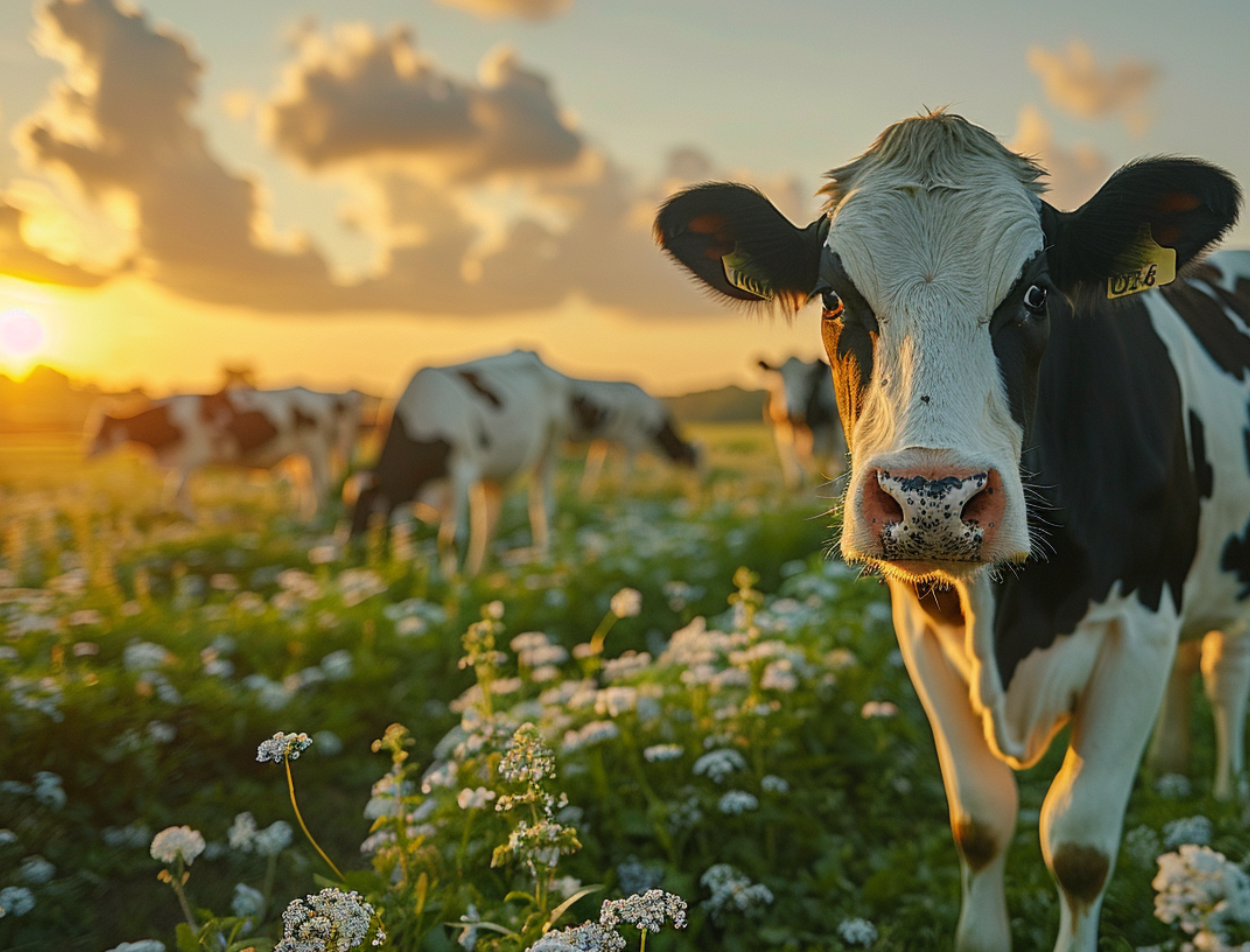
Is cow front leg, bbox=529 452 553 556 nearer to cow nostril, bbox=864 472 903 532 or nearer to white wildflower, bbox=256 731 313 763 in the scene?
white wildflower, bbox=256 731 313 763

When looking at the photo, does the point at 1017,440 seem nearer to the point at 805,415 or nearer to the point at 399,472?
the point at 399,472

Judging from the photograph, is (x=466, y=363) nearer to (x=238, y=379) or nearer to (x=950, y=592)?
(x=950, y=592)

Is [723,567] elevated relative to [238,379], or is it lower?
lower

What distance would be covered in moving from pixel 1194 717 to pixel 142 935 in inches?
205

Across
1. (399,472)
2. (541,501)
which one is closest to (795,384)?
(541,501)

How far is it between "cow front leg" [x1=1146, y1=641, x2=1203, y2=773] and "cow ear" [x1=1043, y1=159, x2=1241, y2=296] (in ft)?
7.80

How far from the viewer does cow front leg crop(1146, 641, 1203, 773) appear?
3812mm

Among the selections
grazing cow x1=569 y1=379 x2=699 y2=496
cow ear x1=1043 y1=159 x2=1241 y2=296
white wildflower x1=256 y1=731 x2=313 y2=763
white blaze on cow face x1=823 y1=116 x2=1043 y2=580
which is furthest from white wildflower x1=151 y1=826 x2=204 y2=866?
grazing cow x1=569 y1=379 x2=699 y2=496

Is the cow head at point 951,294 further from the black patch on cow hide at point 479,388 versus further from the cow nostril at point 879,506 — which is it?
the black patch on cow hide at point 479,388

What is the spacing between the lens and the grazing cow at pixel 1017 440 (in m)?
1.87

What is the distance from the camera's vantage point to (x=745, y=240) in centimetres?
261

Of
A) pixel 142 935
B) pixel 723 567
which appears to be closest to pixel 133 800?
pixel 142 935

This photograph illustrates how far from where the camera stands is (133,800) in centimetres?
335

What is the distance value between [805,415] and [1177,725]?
988cm
